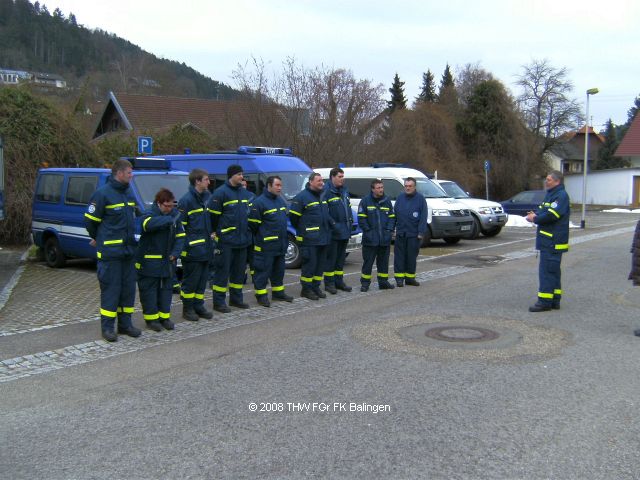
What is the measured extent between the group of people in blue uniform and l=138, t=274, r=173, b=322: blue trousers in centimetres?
1

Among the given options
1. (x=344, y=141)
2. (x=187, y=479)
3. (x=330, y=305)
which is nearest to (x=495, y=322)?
(x=330, y=305)

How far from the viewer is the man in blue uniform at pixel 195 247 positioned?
8344 millimetres

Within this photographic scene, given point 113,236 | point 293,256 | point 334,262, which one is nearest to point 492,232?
point 293,256

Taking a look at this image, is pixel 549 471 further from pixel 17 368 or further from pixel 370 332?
pixel 17 368

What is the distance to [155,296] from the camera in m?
7.80

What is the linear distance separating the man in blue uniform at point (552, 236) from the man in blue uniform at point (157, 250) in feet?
15.2

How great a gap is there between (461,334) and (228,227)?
11.3 ft

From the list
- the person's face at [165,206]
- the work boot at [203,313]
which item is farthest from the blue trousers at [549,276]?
the person's face at [165,206]

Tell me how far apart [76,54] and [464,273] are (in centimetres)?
8309

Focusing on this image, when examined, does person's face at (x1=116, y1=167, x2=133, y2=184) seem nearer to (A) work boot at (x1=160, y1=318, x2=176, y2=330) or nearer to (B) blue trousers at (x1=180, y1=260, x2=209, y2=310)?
(B) blue trousers at (x1=180, y1=260, x2=209, y2=310)

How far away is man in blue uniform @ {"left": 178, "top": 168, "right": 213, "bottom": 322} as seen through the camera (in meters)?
8.34

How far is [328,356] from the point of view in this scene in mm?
6594

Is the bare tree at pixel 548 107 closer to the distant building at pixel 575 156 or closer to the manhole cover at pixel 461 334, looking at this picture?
the distant building at pixel 575 156

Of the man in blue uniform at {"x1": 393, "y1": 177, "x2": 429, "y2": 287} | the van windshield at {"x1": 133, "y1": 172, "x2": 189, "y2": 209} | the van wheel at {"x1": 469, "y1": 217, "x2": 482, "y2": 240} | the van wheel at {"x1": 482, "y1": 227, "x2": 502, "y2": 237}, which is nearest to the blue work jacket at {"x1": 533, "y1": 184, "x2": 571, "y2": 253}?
the man in blue uniform at {"x1": 393, "y1": 177, "x2": 429, "y2": 287}
